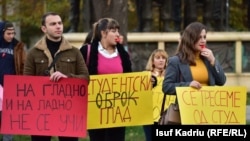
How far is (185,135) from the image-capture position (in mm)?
5551

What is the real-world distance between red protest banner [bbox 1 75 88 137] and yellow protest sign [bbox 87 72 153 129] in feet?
1.60

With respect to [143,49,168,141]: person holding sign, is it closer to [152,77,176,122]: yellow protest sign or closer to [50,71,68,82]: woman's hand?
[152,77,176,122]: yellow protest sign

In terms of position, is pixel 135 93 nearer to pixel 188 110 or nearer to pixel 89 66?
pixel 89 66

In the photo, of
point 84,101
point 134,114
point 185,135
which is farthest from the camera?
point 134,114

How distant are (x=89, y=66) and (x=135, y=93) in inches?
26.3

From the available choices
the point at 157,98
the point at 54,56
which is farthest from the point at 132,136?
the point at 54,56

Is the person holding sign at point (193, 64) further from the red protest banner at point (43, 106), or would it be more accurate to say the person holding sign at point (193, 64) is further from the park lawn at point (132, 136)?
the park lawn at point (132, 136)

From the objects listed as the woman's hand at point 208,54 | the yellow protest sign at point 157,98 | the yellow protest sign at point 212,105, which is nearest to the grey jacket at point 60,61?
the yellow protest sign at point 212,105

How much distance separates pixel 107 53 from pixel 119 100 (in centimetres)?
61

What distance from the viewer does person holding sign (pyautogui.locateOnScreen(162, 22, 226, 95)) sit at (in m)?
6.88

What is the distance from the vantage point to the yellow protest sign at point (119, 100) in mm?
7898

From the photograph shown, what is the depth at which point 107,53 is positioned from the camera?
768 cm

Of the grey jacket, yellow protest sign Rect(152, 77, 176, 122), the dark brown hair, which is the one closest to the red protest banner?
the grey jacket

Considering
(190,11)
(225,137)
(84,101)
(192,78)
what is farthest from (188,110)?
(190,11)
